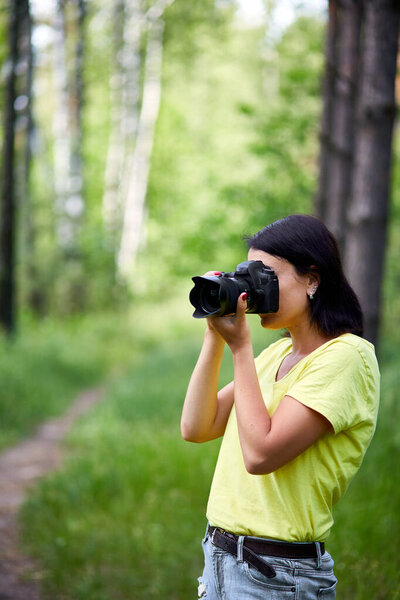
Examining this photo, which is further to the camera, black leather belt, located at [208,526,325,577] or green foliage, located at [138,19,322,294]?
green foliage, located at [138,19,322,294]

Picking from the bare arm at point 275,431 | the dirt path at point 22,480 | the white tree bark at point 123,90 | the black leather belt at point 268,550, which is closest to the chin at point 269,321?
the bare arm at point 275,431

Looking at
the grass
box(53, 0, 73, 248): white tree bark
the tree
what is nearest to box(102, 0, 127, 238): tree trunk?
box(53, 0, 73, 248): white tree bark

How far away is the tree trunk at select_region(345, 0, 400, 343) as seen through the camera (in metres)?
4.05

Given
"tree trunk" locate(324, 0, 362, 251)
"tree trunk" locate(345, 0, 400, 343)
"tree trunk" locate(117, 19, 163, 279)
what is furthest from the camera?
"tree trunk" locate(117, 19, 163, 279)

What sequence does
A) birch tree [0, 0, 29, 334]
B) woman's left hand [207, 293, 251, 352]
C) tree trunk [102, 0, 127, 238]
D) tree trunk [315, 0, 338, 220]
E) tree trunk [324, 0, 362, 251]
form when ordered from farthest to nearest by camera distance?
tree trunk [102, 0, 127, 238] → birch tree [0, 0, 29, 334] → tree trunk [315, 0, 338, 220] → tree trunk [324, 0, 362, 251] → woman's left hand [207, 293, 251, 352]

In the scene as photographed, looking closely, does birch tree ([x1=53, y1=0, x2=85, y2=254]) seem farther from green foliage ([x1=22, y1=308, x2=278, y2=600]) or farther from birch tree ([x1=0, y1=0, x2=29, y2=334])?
green foliage ([x1=22, y1=308, x2=278, y2=600])

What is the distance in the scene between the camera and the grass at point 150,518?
3.37 metres

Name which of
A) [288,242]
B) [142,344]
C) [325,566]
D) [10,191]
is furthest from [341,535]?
[142,344]

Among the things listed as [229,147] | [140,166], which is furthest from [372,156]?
[229,147]

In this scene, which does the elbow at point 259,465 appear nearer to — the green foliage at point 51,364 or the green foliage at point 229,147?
the green foliage at point 51,364

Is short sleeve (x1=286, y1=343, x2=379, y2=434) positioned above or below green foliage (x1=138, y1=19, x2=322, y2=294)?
below

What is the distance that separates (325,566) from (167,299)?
18.0 metres

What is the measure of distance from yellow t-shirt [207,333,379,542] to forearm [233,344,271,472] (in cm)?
9

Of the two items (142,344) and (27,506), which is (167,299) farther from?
(27,506)
